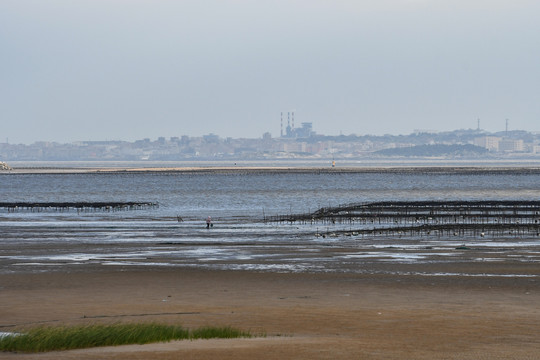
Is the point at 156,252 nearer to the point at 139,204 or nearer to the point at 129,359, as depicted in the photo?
the point at 129,359

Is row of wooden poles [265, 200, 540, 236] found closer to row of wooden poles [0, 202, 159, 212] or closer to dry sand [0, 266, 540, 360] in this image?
dry sand [0, 266, 540, 360]

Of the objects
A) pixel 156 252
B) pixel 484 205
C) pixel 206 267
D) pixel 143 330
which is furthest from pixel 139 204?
pixel 143 330

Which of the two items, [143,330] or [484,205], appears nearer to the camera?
[143,330]

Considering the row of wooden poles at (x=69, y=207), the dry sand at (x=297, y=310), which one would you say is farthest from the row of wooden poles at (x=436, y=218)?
the row of wooden poles at (x=69, y=207)

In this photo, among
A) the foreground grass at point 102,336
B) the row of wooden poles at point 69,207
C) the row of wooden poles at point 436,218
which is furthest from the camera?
the row of wooden poles at point 69,207

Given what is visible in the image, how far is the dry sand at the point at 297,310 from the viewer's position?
19.4 meters

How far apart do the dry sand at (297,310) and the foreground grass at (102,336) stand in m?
0.50

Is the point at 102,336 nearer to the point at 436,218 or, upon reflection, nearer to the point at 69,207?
the point at 436,218

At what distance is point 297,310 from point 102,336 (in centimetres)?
736

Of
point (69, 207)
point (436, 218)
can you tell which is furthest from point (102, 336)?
point (69, 207)

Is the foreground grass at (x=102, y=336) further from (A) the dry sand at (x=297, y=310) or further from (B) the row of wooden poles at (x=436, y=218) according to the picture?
(B) the row of wooden poles at (x=436, y=218)

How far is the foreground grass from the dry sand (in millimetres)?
Answer: 503

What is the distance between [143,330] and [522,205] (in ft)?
233

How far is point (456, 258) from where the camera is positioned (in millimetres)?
40094
